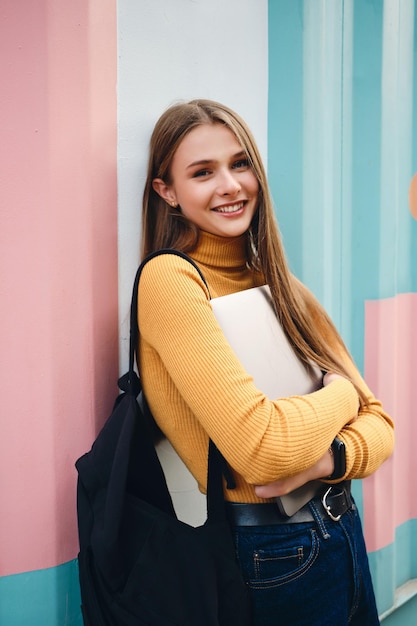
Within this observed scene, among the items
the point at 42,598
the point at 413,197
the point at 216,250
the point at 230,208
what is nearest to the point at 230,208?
the point at 230,208

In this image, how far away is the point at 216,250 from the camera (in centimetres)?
145

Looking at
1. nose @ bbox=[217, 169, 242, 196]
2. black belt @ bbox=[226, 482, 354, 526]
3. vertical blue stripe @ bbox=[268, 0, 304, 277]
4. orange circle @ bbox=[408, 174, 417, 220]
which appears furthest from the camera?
orange circle @ bbox=[408, 174, 417, 220]

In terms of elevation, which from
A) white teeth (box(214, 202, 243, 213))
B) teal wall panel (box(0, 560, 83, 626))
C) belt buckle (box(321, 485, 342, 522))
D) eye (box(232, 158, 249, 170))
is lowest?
teal wall panel (box(0, 560, 83, 626))

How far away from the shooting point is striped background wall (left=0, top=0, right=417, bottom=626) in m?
1.27

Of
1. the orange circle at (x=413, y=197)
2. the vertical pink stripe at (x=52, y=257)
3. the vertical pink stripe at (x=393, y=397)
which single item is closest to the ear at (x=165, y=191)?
the vertical pink stripe at (x=52, y=257)

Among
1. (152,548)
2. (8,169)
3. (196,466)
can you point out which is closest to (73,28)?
(8,169)

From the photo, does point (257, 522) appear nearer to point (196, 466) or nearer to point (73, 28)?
point (196, 466)

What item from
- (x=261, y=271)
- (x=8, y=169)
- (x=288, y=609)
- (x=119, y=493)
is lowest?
(x=288, y=609)

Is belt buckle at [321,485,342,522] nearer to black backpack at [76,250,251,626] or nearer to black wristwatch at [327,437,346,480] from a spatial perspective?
black wristwatch at [327,437,346,480]

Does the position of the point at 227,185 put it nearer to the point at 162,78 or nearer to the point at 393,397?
the point at 162,78

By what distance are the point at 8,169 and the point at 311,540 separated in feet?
3.04

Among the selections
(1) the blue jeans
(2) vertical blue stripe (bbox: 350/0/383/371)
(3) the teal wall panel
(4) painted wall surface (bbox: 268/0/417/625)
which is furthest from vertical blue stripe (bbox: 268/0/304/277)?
(3) the teal wall panel

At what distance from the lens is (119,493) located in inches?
45.8

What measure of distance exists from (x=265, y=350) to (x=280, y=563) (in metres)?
0.41
